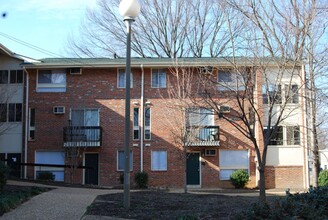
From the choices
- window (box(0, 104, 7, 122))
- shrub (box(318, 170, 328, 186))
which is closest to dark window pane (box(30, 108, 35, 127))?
window (box(0, 104, 7, 122))

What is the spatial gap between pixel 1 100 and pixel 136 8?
1645 centimetres

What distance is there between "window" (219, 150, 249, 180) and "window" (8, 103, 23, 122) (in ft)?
41.0

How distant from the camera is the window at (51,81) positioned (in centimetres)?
2733

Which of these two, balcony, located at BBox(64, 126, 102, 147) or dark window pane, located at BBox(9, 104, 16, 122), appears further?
dark window pane, located at BBox(9, 104, 16, 122)

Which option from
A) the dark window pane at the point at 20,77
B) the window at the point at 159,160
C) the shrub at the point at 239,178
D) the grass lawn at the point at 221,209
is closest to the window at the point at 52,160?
the dark window pane at the point at 20,77

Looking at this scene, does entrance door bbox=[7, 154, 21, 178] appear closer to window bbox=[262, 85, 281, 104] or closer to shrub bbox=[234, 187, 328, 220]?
window bbox=[262, 85, 281, 104]

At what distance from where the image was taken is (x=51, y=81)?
90.0ft

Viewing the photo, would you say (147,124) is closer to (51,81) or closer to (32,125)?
(51,81)

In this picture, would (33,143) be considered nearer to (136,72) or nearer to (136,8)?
(136,72)

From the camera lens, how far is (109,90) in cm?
2694

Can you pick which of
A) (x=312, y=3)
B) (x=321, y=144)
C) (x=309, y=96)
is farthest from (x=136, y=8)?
(x=321, y=144)

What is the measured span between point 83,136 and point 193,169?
6.79 metres

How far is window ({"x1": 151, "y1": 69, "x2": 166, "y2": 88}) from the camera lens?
2692cm

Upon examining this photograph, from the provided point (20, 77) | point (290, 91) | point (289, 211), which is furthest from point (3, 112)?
point (289, 211)
